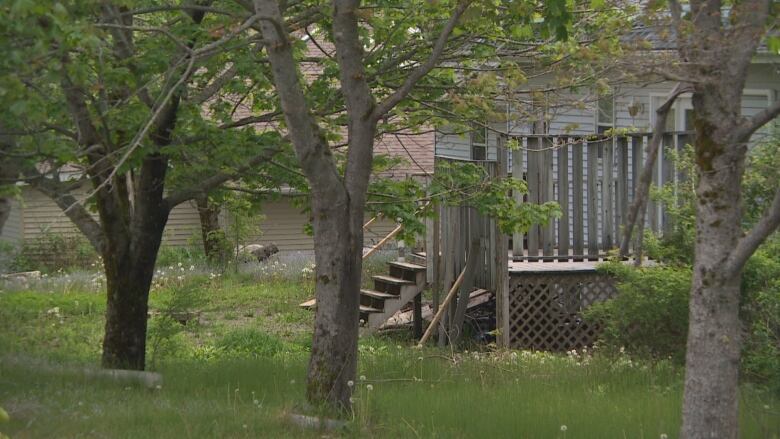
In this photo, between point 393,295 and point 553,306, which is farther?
point 393,295

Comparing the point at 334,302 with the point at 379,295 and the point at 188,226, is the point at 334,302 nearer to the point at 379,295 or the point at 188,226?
the point at 379,295

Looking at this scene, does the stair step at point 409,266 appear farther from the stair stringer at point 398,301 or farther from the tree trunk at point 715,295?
the tree trunk at point 715,295

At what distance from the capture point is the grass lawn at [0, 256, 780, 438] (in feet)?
23.5

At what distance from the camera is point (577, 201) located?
14.5 meters

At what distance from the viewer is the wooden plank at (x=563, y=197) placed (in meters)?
14.4

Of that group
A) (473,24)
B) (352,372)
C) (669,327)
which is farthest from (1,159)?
(669,327)

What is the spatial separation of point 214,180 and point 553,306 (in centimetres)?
653

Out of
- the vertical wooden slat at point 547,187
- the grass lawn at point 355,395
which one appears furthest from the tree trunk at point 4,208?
the vertical wooden slat at point 547,187

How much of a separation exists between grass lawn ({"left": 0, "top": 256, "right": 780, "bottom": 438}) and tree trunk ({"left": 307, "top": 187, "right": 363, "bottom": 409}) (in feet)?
0.83

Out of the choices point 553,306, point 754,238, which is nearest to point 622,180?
point 553,306

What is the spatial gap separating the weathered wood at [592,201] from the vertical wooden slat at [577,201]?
0.42ft

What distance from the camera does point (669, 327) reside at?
9.73 m

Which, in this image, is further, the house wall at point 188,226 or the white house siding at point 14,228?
the white house siding at point 14,228

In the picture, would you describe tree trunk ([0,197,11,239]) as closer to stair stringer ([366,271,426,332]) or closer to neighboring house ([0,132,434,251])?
stair stringer ([366,271,426,332])
